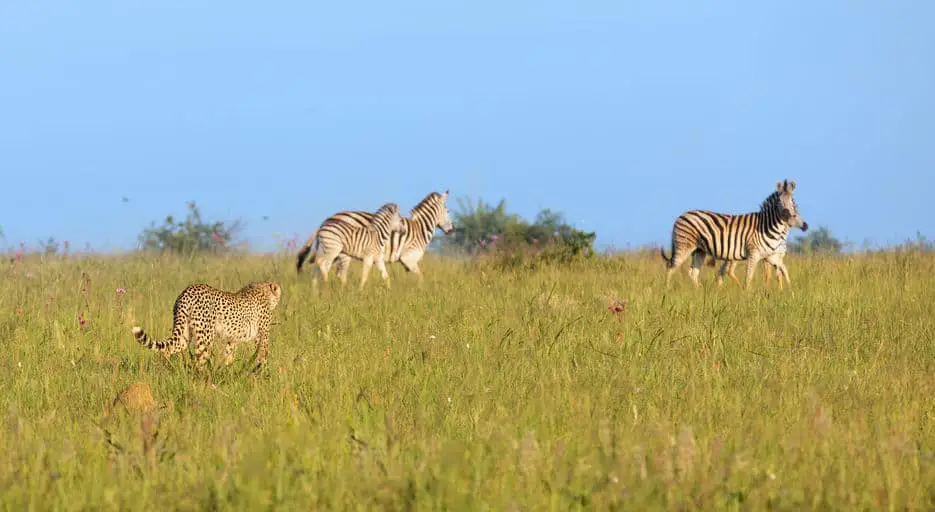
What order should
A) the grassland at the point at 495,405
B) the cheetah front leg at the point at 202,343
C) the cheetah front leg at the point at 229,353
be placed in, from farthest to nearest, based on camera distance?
1. the cheetah front leg at the point at 202,343
2. the cheetah front leg at the point at 229,353
3. the grassland at the point at 495,405

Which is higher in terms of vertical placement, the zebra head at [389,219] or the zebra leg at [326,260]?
the zebra head at [389,219]

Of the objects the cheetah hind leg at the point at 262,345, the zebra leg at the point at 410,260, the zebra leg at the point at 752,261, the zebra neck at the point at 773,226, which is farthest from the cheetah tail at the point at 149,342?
the zebra neck at the point at 773,226

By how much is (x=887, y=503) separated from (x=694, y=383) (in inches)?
102

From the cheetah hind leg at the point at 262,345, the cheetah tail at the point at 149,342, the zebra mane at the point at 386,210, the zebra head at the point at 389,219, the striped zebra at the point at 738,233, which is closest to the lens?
the cheetah tail at the point at 149,342

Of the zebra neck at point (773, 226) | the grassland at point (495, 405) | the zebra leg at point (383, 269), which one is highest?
the zebra neck at point (773, 226)

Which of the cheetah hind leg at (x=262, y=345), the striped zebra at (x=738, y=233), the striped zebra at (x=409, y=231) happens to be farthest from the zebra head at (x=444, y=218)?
the cheetah hind leg at (x=262, y=345)

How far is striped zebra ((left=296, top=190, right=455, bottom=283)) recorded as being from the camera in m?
16.4

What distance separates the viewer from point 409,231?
55.1 ft

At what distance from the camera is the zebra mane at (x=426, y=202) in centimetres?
1778

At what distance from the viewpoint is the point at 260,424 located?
6016mm

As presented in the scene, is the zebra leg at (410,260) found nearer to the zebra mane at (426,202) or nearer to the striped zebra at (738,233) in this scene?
the zebra mane at (426,202)

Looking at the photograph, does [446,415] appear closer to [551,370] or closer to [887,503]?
[551,370]

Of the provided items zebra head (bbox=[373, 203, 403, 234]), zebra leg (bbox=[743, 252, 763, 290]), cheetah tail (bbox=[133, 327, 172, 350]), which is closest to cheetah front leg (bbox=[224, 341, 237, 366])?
cheetah tail (bbox=[133, 327, 172, 350])

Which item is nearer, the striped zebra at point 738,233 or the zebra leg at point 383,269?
the zebra leg at point 383,269
